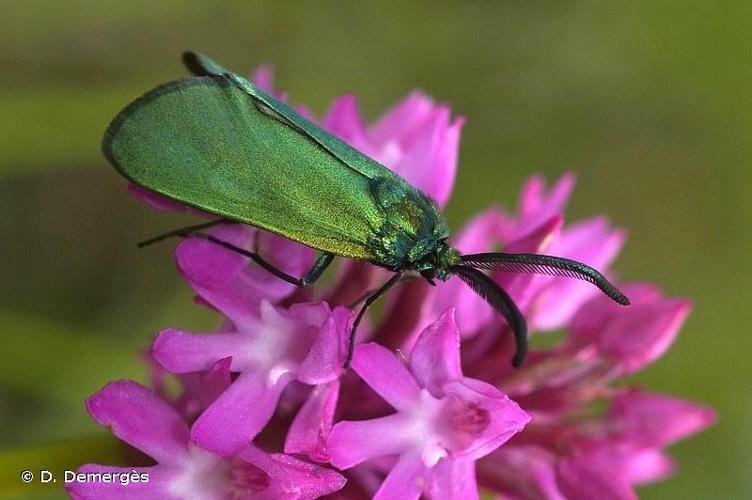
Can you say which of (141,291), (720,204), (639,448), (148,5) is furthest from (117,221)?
(720,204)

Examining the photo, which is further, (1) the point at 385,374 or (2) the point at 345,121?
(2) the point at 345,121

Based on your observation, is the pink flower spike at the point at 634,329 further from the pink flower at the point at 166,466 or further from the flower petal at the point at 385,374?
the pink flower at the point at 166,466

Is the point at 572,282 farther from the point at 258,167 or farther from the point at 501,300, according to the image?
the point at 258,167

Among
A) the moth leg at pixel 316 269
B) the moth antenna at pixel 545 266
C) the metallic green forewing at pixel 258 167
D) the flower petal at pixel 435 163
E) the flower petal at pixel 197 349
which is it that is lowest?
the flower petal at pixel 197 349

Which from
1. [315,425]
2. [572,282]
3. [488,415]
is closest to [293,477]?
[315,425]

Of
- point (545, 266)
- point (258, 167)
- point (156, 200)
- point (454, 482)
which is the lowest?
point (454, 482)

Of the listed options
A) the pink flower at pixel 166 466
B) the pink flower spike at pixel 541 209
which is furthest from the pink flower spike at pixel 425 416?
the pink flower spike at pixel 541 209
